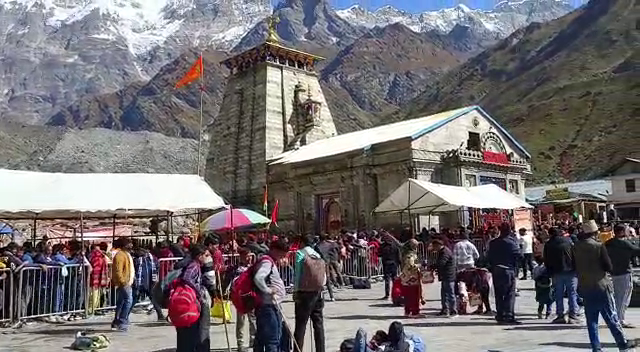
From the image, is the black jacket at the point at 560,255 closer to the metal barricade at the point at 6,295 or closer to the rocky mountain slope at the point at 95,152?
the metal barricade at the point at 6,295

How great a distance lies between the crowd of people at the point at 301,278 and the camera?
7.73 meters

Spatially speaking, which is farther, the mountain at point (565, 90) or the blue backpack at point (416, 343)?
the mountain at point (565, 90)

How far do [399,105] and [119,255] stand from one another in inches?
6103

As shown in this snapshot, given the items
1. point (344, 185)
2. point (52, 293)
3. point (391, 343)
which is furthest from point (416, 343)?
point (344, 185)

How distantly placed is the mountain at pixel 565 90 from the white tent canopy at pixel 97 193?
64216 millimetres

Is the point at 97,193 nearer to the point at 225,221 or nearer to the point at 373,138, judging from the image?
the point at 225,221

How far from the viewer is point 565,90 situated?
101750mm

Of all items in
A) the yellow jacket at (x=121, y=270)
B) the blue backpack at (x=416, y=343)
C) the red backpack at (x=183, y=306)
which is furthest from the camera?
the yellow jacket at (x=121, y=270)

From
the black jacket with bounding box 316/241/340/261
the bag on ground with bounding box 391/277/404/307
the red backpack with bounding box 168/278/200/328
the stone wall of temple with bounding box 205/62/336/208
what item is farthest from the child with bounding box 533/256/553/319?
the stone wall of temple with bounding box 205/62/336/208

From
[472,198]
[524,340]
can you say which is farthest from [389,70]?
[524,340]

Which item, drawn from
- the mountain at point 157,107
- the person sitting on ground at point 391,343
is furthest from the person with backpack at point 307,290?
the mountain at point 157,107

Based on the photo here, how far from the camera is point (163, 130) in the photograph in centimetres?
13325

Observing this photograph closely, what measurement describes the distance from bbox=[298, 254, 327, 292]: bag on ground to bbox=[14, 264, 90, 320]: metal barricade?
7.79m

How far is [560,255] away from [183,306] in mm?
7215
